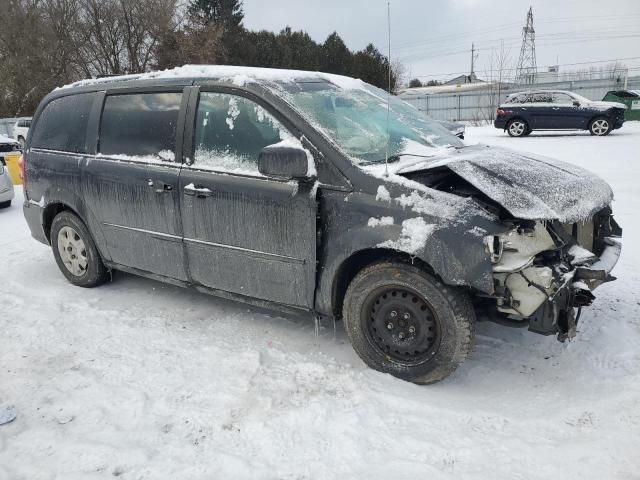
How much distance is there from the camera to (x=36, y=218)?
488 centimetres

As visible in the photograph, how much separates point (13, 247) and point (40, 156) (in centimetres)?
203

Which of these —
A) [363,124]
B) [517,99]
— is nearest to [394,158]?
[363,124]

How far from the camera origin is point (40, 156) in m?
4.74

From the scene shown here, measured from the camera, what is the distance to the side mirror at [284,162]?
118 inches

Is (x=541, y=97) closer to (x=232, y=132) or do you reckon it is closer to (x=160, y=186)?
(x=232, y=132)

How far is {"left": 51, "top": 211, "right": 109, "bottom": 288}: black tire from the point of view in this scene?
4.55 metres

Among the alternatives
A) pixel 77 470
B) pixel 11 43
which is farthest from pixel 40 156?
pixel 11 43

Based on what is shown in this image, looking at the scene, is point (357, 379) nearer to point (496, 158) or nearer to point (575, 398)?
point (575, 398)

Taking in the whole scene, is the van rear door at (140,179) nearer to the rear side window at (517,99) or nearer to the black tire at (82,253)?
the black tire at (82,253)

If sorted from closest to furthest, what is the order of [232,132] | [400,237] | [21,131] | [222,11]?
[400,237], [232,132], [21,131], [222,11]

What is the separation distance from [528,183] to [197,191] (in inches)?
84.1

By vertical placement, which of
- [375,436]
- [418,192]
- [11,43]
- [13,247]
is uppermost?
[11,43]

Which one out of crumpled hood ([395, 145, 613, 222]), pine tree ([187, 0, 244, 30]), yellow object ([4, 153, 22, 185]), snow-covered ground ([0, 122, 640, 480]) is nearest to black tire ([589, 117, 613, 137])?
snow-covered ground ([0, 122, 640, 480])

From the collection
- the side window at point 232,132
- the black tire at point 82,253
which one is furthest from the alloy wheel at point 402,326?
the black tire at point 82,253
